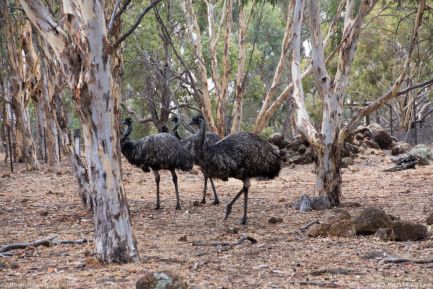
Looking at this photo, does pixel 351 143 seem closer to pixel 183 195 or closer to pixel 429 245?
pixel 183 195

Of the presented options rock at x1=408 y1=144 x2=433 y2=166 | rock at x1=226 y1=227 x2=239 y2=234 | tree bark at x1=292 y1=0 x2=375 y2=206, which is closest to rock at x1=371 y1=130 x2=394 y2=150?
rock at x1=408 y1=144 x2=433 y2=166

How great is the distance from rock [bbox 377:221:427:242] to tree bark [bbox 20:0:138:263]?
2.92 meters

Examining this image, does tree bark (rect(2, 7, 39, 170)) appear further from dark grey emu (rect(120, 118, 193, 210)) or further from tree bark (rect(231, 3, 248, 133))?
dark grey emu (rect(120, 118, 193, 210))

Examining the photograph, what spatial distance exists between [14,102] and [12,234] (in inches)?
474

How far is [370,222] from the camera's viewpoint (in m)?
7.67

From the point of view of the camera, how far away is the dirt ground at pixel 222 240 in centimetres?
568

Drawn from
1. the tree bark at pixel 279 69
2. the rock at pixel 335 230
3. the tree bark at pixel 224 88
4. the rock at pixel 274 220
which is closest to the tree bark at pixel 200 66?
the tree bark at pixel 224 88

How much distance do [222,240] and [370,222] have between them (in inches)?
70.2

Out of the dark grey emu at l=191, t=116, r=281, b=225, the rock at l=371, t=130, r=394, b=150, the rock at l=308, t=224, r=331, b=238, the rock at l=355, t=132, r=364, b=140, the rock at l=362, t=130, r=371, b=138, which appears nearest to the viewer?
the rock at l=308, t=224, r=331, b=238

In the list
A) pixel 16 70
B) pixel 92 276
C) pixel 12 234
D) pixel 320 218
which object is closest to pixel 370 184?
pixel 320 218

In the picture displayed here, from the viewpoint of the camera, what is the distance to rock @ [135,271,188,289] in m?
4.88

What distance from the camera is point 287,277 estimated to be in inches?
227

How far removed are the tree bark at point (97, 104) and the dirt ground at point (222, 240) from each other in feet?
1.16

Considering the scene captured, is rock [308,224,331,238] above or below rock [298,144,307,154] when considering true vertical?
below
